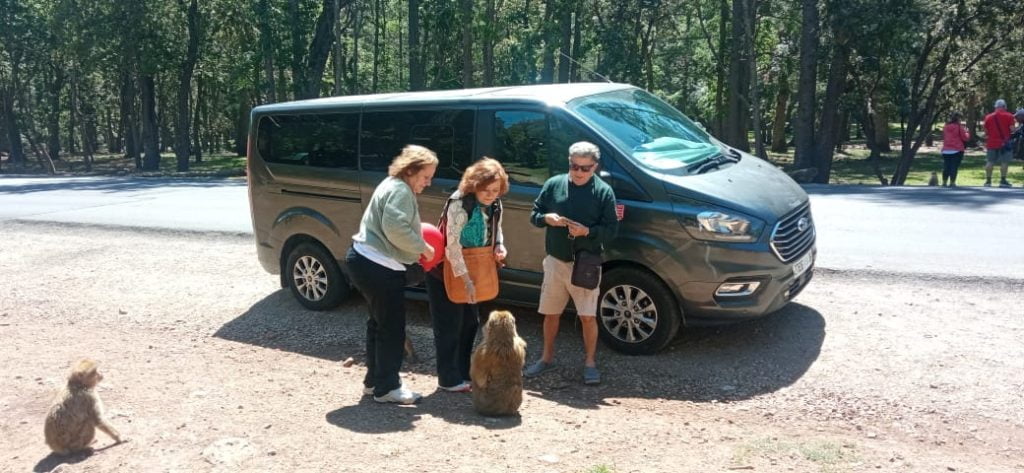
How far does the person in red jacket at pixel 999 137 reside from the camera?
53.3 feet

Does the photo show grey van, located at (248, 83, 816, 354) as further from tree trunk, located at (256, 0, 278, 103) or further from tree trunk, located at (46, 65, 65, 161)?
tree trunk, located at (46, 65, 65, 161)

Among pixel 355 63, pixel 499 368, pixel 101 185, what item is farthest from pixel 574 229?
pixel 355 63

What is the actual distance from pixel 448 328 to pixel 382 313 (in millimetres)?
539

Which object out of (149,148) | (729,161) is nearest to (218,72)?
(149,148)

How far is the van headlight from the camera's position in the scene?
5777 millimetres

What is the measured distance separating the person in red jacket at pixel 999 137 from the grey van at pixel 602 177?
12.0m

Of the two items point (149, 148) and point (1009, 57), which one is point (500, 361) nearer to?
point (1009, 57)

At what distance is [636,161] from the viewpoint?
6141 millimetres

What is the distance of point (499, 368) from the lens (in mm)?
5129

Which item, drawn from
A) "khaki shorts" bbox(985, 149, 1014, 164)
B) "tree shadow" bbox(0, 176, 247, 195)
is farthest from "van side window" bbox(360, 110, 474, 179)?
"tree shadow" bbox(0, 176, 247, 195)

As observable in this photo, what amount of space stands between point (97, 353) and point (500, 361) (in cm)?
414

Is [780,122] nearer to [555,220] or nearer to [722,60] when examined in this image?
[722,60]

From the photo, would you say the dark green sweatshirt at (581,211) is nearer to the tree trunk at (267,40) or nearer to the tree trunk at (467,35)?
the tree trunk at (467,35)

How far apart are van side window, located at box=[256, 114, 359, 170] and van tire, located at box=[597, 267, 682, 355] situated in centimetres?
278
